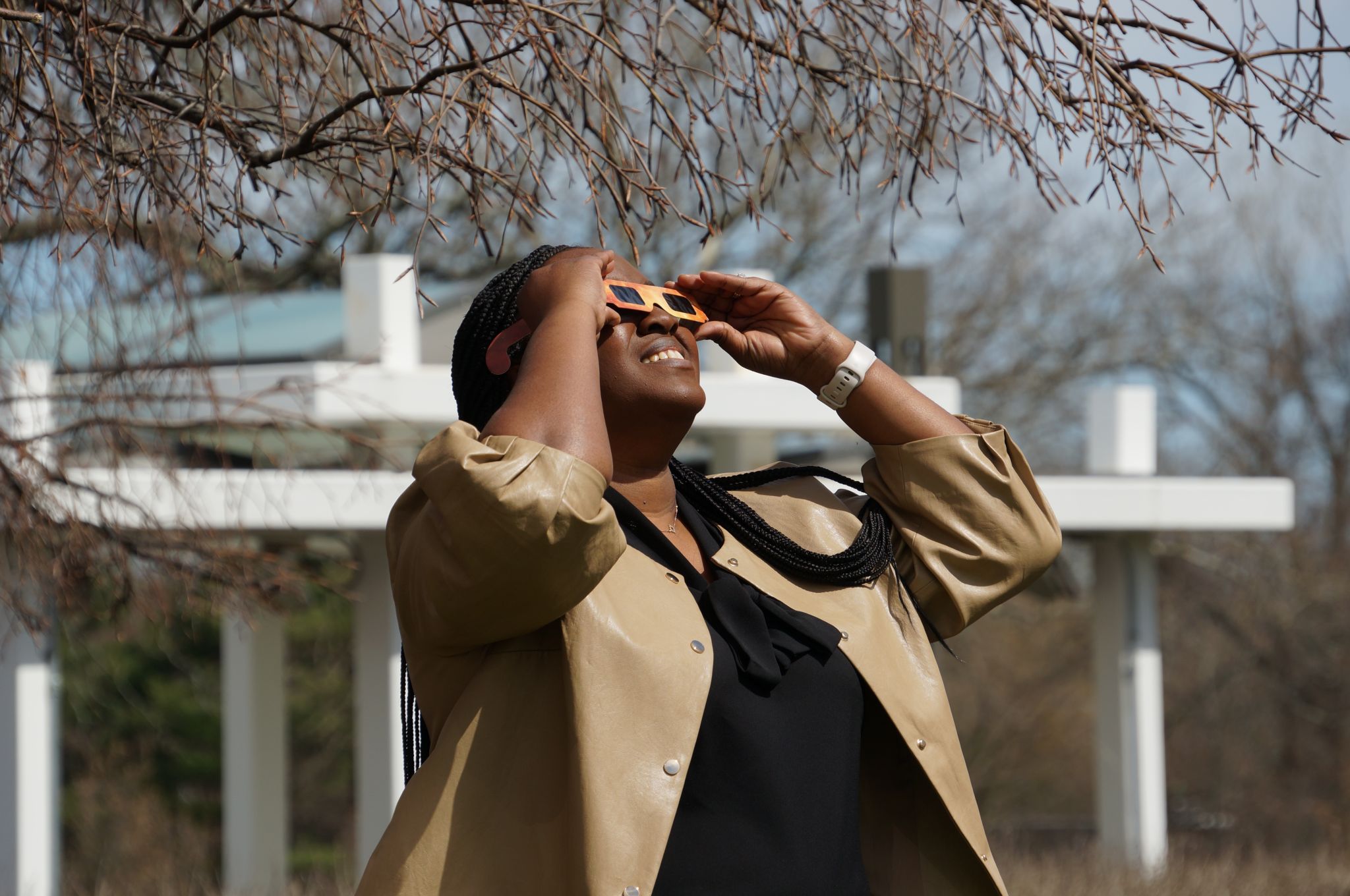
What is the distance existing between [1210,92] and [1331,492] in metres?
20.3

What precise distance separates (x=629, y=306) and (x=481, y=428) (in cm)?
33

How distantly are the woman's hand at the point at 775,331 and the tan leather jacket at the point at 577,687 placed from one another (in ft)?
0.80

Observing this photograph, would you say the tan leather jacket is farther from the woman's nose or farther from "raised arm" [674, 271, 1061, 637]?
the woman's nose

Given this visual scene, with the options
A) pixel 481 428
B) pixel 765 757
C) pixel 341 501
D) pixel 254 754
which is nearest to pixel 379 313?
pixel 341 501

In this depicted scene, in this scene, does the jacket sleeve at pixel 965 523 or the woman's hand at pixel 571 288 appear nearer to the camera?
the woman's hand at pixel 571 288

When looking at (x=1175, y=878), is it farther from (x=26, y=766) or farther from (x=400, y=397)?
(x=26, y=766)

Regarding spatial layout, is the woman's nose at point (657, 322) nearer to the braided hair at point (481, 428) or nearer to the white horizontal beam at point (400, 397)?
the braided hair at point (481, 428)

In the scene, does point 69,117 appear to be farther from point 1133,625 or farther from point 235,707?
point 1133,625

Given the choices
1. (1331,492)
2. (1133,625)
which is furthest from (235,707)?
(1331,492)

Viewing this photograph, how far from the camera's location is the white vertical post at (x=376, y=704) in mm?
8133

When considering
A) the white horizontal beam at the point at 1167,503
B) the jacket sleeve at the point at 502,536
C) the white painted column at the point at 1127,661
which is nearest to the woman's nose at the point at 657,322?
the jacket sleeve at the point at 502,536

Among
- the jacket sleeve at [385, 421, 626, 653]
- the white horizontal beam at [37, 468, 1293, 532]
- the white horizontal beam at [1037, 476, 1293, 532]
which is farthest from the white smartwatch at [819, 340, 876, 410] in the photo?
the white horizontal beam at [1037, 476, 1293, 532]

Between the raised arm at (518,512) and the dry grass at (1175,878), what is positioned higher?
the raised arm at (518,512)

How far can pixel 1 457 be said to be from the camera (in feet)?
15.4
